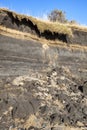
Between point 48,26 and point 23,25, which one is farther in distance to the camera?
point 48,26

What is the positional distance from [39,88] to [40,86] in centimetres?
18

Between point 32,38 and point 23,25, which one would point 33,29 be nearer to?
point 32,38

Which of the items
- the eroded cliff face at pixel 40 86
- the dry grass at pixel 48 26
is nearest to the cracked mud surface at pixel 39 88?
the eroded cliff face at pixel 40 86

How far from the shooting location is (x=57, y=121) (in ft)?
42.8

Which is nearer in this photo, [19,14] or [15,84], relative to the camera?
[15,84]

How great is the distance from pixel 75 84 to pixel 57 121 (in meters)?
3.09

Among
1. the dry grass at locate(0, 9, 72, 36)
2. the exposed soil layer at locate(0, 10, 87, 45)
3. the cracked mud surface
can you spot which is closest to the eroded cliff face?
the cracked mud surface

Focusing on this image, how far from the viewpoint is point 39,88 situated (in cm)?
1423

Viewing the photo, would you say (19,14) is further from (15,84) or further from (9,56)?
(15,84)

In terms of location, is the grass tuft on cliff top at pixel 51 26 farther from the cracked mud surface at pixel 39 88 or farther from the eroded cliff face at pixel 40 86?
the cracked mud surface at pixel 39 88

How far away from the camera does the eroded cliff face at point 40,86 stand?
41.7 ft

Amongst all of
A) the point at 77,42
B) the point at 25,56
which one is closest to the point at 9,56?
the point at 25,56

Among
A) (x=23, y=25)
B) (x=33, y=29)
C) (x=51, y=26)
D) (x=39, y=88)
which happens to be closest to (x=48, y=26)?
(x=51, y=26)

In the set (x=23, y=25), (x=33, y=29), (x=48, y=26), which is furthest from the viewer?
(x=48, y=26)
